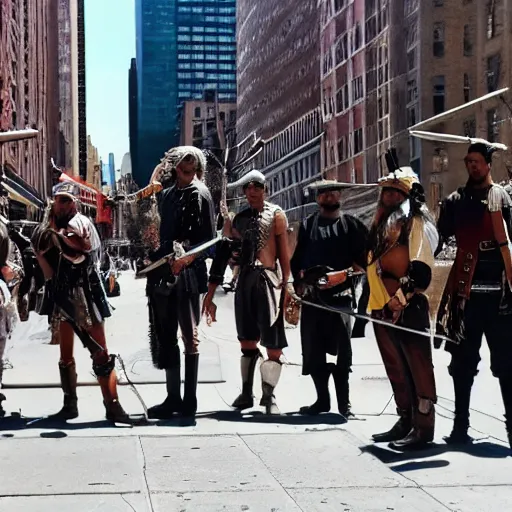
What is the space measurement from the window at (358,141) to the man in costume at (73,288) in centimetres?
854

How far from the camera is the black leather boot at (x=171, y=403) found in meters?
5.98

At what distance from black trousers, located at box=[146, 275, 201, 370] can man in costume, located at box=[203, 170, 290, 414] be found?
15.0 inches

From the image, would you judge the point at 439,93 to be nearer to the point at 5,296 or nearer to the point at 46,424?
the point at 5,296

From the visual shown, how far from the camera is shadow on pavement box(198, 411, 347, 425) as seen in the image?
229 inches

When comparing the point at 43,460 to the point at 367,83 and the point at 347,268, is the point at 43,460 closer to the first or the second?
the point at 347,268

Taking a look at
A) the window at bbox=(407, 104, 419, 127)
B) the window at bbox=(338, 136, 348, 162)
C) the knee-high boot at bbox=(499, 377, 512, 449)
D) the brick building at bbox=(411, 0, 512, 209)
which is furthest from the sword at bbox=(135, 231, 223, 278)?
the window at bbox=(338, 136, 348, 162)

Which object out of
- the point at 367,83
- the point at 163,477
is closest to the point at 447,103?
the point at 367,83

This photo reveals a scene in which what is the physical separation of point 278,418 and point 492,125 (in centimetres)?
453

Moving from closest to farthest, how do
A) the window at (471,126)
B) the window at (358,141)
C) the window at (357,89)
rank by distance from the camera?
1. the window at (471,126)
2. the window at (358,141)
3. the window at (357,89)

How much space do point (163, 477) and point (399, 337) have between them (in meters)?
1.65

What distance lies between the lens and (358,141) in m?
14.0

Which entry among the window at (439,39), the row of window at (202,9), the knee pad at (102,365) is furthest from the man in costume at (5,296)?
the row of window at (202,9)

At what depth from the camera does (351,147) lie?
14.3 meters

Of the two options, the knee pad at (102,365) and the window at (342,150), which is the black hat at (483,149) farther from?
the window at (342,150)
